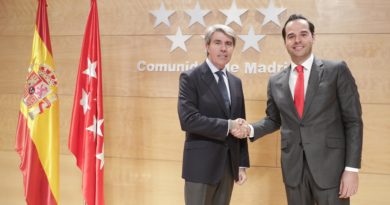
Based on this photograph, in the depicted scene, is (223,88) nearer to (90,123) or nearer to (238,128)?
(238,128)

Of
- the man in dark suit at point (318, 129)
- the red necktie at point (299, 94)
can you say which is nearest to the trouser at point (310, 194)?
the man in dark suit at point (318, 129)

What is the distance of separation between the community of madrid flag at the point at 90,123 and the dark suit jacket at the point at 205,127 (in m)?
0.85

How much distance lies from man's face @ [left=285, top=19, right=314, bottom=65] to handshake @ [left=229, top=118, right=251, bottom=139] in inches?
19.1

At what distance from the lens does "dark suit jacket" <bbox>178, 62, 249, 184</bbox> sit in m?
2.29

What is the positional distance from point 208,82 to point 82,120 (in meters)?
1.10

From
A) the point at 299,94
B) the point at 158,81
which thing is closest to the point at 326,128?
the point at 299,94

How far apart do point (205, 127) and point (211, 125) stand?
0.03m

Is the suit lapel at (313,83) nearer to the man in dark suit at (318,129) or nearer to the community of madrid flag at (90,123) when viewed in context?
the man in dark suit at (318,129)

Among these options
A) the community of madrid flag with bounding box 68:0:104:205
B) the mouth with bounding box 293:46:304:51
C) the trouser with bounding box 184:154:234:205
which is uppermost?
the mouth with bounding box 293:46:304:51

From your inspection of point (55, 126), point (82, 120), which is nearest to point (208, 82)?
point (82, 120)

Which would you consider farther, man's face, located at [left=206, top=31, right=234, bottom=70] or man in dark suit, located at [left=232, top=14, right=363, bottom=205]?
man's face, located at [left=206, top=31, right=234, bottom=70]

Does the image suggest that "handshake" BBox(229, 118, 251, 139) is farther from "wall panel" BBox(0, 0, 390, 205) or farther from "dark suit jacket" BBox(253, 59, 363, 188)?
"wall panel" BBox(0, 0, 390, 205)

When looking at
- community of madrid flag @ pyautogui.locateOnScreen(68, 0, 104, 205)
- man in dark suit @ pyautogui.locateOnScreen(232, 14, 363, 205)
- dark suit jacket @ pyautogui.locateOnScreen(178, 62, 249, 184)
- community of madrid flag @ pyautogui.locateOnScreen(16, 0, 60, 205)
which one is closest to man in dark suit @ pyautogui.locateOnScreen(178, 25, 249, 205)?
dark suit jacket @ pyautogui.locateOnScreen(178, 62, 249, 184)

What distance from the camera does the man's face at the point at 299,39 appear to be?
7.45 ft
